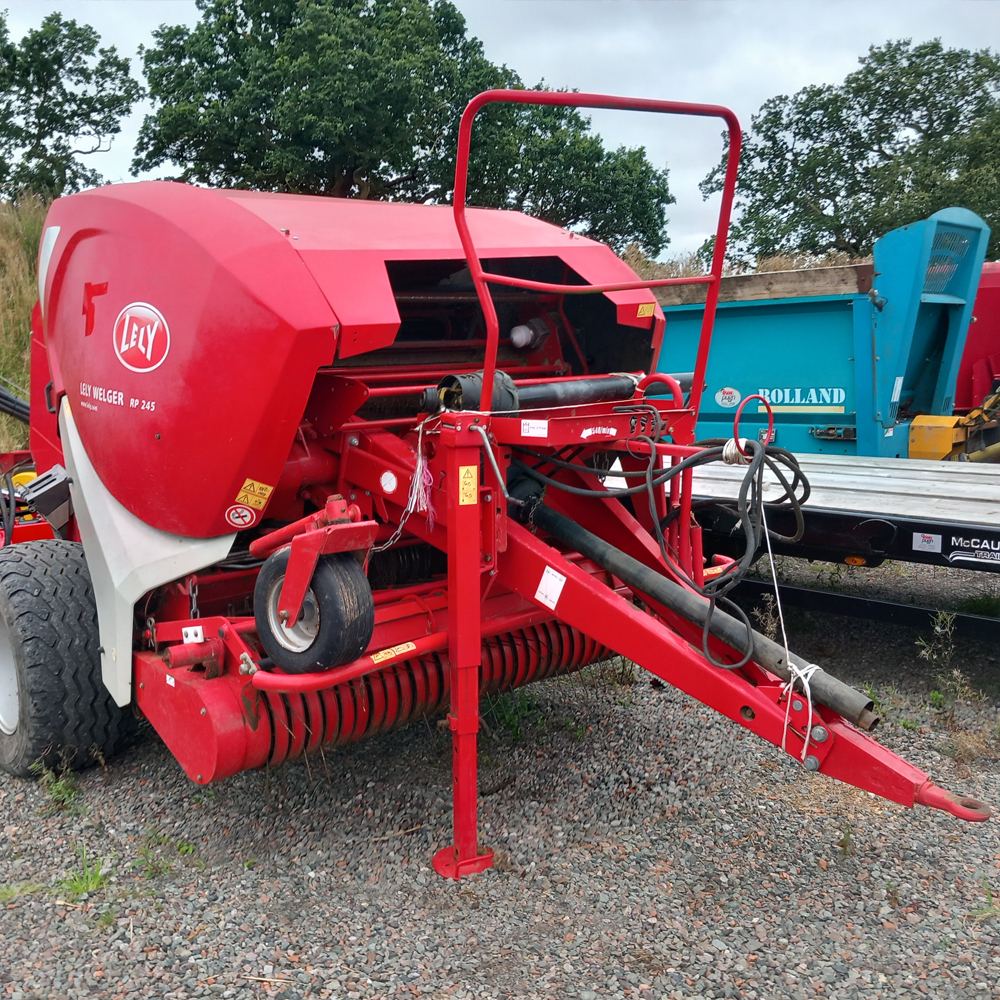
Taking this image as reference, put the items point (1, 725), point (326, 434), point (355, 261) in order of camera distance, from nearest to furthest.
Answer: point (355, 261)
point (326, 434)
point (1, 725)

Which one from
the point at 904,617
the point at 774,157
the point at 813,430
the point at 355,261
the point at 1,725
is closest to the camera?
the point at 355,261

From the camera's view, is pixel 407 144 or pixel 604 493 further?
pixel 407 144

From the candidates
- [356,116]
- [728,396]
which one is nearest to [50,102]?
[356,116]

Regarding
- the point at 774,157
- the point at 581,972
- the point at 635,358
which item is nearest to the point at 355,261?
the point at 635,358

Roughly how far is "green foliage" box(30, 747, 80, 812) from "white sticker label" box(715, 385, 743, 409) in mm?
4810

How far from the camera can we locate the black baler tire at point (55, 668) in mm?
3320

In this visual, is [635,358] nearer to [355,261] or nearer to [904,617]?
[355,261]

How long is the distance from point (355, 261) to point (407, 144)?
17.8 meters

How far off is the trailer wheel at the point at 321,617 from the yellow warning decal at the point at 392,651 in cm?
9

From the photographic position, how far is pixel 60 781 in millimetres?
3377

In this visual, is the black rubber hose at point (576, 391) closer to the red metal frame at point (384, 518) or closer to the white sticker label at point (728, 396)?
the red metal frame at point (384, 518)

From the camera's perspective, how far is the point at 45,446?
13.3 feet

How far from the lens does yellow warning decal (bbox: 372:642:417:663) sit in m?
2.74

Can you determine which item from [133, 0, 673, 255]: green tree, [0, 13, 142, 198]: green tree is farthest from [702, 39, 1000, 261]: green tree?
[0, 13, 142, 198]: green tree
